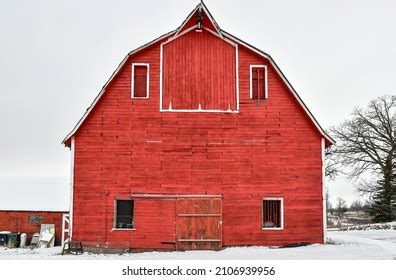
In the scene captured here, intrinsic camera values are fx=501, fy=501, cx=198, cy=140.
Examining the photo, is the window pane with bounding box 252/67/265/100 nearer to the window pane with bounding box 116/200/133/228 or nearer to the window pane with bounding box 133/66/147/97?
the window pane with bounding box 133/66/147/97

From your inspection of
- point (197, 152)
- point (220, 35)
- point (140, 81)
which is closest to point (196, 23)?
point (220, 35)

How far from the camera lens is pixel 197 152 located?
18984 mm

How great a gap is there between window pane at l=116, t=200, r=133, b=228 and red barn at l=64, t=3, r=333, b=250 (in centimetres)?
4

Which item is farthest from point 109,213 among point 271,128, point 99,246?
point 271,128

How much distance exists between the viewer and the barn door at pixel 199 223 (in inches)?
736

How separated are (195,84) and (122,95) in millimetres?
2821

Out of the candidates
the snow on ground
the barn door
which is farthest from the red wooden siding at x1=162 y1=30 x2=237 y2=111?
the snow on ground

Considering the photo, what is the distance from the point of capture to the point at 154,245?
18594mm

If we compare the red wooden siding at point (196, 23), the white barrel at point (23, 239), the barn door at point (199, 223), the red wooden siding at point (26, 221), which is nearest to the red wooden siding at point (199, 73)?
the red wooden siding at point (196, 23)

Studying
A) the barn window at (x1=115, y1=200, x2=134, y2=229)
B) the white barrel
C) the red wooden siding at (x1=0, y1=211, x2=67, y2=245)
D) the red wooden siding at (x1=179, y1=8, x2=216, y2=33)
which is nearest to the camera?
the red wooden siding at (x1=179, y1=8, x2=216, y2=33)

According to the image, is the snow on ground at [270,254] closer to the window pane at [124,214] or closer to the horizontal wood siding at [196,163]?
the horizontal wood siding at [196,163]

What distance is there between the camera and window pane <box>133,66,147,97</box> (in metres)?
19.2

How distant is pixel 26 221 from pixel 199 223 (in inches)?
422
